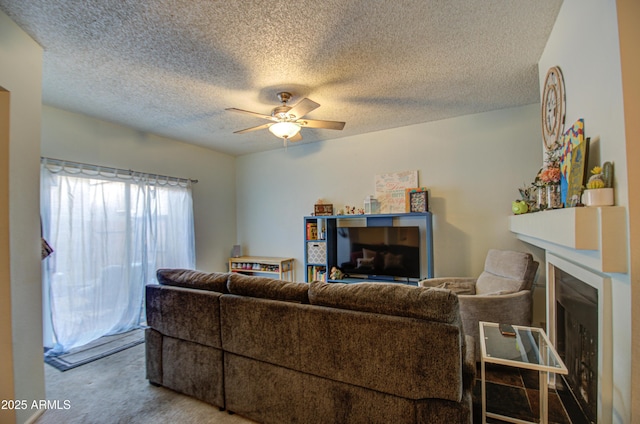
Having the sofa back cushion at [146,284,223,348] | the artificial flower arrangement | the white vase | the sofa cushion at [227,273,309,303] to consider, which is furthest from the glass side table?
the sofa back cushion at [146,284,223,348]

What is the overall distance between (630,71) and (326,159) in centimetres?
354

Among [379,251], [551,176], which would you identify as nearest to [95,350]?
[379,251]

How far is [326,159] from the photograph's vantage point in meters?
4.45

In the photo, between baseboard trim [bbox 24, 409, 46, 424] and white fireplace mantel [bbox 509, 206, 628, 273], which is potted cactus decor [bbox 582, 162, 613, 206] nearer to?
white fireplace mantel [bbox 509, 206, 628, 273]

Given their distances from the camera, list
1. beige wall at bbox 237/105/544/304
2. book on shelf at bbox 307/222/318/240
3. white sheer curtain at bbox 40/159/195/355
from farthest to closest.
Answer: book on shelf at bbox 307/222/318/240 → beige wall at bbox 237/105/544/304 → white sheer curtain at bbox 40/159/195/355

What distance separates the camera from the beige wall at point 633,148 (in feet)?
3.55

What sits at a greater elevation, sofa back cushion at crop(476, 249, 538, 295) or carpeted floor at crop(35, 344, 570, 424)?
sofa back cushion at crop(476, 249, 538, 295)

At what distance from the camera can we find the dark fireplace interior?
59.7 inches

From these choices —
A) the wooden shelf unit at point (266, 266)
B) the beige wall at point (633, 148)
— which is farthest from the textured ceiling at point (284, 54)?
the wooden shelf unit at point (266, 266)

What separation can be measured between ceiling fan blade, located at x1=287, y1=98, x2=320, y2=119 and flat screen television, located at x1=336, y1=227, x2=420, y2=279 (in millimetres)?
1958

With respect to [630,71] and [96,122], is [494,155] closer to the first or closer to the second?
[630,71]

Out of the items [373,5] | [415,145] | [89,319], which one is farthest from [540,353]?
[89,319]

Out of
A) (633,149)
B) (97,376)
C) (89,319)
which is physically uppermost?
(633,149)

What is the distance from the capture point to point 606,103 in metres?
1.22
